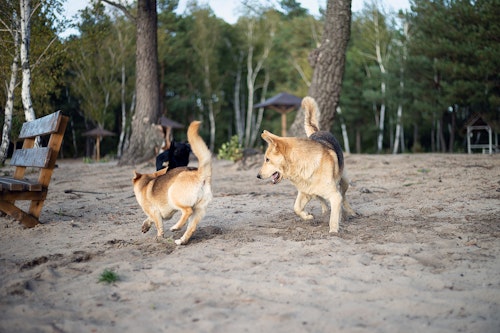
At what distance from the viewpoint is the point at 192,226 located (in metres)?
4.71

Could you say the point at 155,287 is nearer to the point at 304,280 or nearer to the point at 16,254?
the point at 304,280

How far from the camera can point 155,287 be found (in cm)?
333

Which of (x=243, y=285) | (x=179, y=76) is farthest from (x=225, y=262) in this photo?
(x=179, y=76)

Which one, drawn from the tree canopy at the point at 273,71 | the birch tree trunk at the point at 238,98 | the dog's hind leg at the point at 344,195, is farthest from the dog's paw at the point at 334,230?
the birch tree trunk at the point at 238,98

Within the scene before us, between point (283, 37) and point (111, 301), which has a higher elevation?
point (283, 37)

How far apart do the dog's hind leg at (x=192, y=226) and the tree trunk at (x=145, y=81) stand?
10749mm

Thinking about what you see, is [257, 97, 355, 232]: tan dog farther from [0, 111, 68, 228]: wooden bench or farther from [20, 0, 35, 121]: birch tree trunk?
[20, 0, 35, 121]: birch tree trunk

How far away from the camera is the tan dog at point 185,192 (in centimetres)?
459

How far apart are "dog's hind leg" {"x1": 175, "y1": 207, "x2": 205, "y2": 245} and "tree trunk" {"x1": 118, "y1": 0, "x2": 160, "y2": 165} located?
10.7 meters

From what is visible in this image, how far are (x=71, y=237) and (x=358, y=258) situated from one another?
317 cm

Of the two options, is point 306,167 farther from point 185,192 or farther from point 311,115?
point 311,115

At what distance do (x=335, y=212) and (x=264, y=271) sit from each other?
165cm

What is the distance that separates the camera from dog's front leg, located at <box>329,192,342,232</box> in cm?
496

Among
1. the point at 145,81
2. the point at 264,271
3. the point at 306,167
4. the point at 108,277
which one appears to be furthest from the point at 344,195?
the point at 145,81
